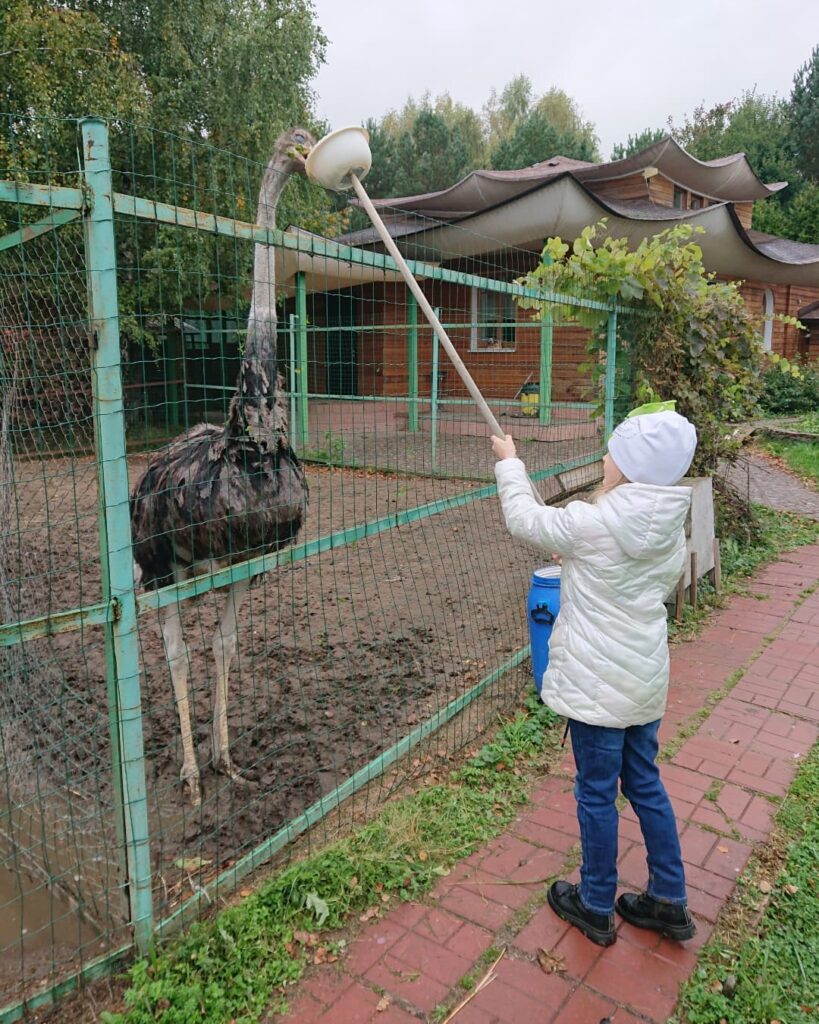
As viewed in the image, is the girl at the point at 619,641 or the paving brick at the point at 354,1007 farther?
the girl at the point at 619,641

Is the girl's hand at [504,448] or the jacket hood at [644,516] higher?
the girl's hand at [504,448]

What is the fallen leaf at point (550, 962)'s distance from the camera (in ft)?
7.92

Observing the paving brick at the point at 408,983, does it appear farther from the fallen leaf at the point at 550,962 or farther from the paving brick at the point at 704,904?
the paving brick at the point at 704,904

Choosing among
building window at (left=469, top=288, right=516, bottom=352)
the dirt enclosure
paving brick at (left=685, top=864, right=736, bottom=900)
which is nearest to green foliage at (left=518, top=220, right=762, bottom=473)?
the dirt enclosure

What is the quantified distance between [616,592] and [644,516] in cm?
26

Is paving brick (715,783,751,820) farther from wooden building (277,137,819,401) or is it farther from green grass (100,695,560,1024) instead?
wooden building (277,137,819,401)

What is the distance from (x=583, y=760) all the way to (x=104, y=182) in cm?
213

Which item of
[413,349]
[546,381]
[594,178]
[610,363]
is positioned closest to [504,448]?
[610,363]

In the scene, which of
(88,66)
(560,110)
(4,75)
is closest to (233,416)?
(4,75)

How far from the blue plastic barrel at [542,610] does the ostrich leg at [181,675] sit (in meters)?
1.73

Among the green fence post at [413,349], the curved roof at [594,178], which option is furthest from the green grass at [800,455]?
the curved roof at [594,178]

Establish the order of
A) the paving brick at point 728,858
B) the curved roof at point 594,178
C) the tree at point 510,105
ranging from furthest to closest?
the tree at point 510,105 < the curved roof at point 594,178 < the paving brick at point 728,858

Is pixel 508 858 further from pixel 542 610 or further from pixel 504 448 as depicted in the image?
pixel 504 448

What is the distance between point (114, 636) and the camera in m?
2.25
